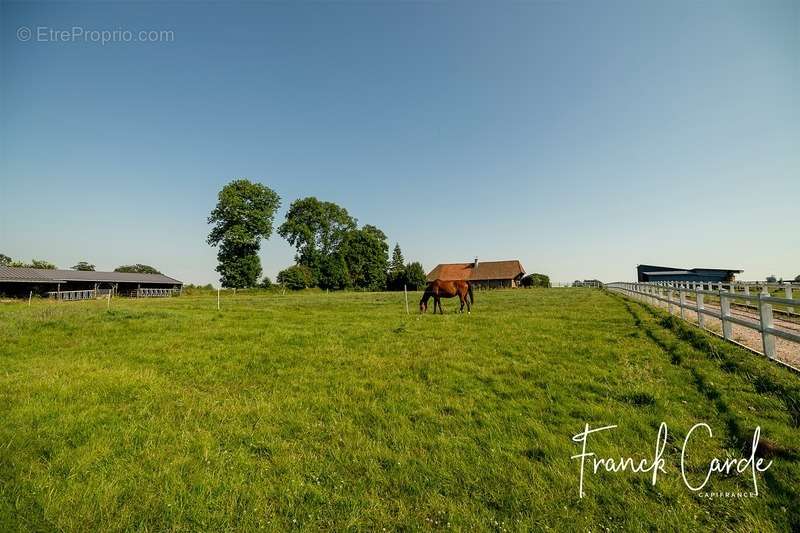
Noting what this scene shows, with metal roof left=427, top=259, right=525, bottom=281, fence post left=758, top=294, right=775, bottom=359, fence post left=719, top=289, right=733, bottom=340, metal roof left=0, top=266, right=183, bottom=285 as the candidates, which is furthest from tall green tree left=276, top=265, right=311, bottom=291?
fence post left=758, top=294, right=775, bottom=359

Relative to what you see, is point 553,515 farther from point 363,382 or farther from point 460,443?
point 363,382

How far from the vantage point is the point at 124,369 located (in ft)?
25.2

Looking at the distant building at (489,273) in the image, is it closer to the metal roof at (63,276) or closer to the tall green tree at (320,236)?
the tall green tree at (320,236)

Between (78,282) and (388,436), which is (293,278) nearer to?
(78,282)

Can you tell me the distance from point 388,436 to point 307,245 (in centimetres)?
6922

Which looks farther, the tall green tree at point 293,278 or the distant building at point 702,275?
the tall green tree at point 293,278

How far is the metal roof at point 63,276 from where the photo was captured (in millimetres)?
41500

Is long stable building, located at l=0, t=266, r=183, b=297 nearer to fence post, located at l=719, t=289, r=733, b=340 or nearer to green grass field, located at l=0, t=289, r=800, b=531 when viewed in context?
green grass field, located at l=0, t=289, r=800, b=531

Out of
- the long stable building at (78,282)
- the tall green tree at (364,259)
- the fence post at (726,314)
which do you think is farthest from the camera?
the tall green tree at (364,259)

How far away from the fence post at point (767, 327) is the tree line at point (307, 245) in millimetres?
58472

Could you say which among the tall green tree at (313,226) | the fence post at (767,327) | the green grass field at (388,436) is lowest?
the green grass field at (388,436)

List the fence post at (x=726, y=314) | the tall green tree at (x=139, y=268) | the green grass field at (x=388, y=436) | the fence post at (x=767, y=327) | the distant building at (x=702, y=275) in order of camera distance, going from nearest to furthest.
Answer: the green grass field at (x=388, y=436) < the fence post at (x=767, y=327) < the fence post at (x=726, y=314) < the distant building at (x=702, y=275) < the tall green tree at (x=139, y=268)

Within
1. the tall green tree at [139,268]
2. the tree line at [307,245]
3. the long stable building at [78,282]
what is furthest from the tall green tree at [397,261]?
the tall green tree at [139,268]

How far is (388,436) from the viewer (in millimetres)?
4449
